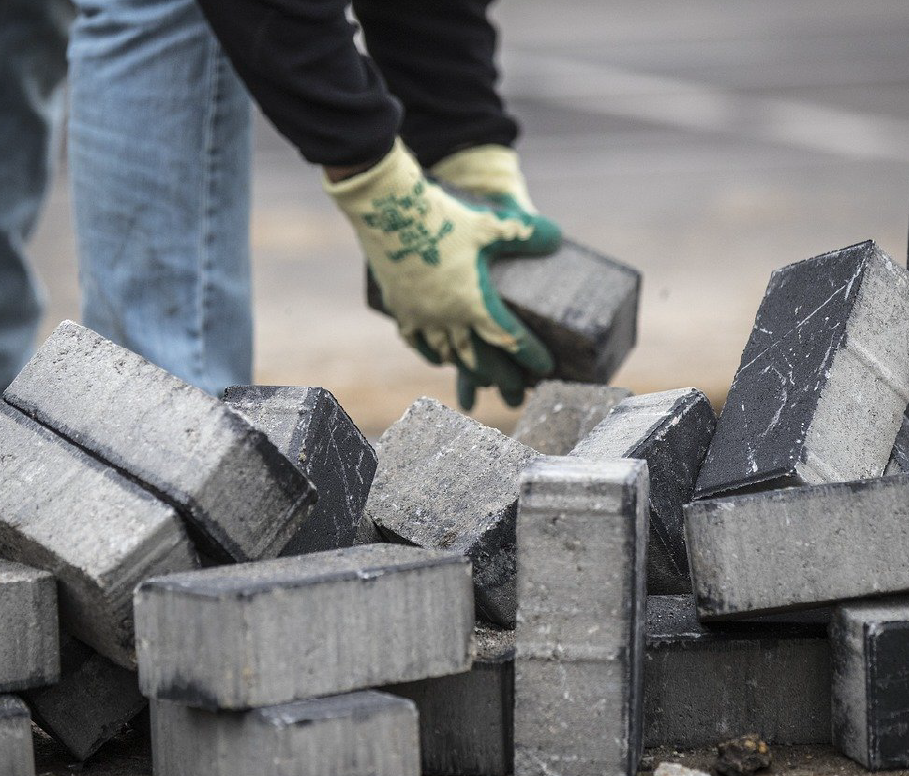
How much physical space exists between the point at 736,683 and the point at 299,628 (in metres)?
0.61

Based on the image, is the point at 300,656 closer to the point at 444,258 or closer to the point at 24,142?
the point at 444,258

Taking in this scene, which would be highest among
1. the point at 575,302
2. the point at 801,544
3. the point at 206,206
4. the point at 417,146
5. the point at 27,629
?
the point at 417,146

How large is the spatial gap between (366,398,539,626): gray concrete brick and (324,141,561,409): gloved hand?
2.62 feet

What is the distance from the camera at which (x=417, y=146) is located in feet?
10.8

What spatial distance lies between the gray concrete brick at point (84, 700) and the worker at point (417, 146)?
1206 millimetres

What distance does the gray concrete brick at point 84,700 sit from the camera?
5.55 feet

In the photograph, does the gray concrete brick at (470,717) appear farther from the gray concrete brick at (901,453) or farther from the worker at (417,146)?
the worker at (417,146)

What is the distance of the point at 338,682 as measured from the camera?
1454 millimetres

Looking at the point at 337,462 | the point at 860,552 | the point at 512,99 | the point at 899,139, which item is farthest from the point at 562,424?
the point at 512,99

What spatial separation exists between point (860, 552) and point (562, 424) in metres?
0.92

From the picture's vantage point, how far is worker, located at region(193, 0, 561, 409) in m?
2.46

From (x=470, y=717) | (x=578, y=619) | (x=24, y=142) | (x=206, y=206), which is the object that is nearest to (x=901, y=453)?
(x=578, y=619)

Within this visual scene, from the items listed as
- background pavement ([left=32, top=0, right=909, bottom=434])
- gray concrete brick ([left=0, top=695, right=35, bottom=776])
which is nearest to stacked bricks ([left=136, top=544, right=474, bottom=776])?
gray concrete brick ([left=0, top=695, right=35, bottom=776])

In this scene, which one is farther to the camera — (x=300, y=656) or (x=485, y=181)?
(x=485, y=181)
